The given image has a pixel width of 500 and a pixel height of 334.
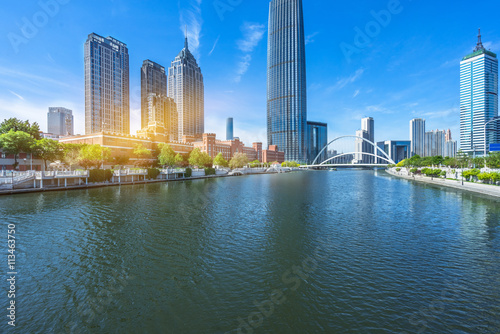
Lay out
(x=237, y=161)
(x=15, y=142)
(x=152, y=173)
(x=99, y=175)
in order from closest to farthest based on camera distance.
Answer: (x=15, y=142), (x=99, y=175), (x=152, y=173), (x=237, y=161)

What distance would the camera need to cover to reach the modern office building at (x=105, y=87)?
16025 centimetres

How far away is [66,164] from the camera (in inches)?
2667

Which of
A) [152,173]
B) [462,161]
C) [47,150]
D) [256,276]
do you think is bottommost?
[256,276]

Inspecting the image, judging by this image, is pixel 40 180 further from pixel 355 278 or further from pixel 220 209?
pixel 355 278

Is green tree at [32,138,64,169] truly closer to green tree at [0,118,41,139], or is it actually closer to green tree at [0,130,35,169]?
green tree at [0,130,35,169]

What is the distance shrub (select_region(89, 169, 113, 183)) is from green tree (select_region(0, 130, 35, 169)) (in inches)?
539

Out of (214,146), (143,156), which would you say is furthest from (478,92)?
(143,156)

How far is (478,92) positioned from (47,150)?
232697mm

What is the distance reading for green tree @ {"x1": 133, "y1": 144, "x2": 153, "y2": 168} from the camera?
89.9 meters

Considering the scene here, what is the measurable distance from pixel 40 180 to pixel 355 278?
59.8 m

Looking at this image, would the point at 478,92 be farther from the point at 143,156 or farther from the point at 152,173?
the point at 143,156

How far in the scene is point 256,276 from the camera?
1240 cm

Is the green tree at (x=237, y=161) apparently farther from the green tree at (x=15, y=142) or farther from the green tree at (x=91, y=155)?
the green tree at (x=15, y=142)

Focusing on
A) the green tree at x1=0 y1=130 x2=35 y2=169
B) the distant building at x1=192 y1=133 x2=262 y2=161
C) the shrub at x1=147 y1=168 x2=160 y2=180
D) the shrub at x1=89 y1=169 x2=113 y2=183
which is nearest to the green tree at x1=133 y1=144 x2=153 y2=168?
the shrub at x1=147 y1=168 x2=160 y2=180
